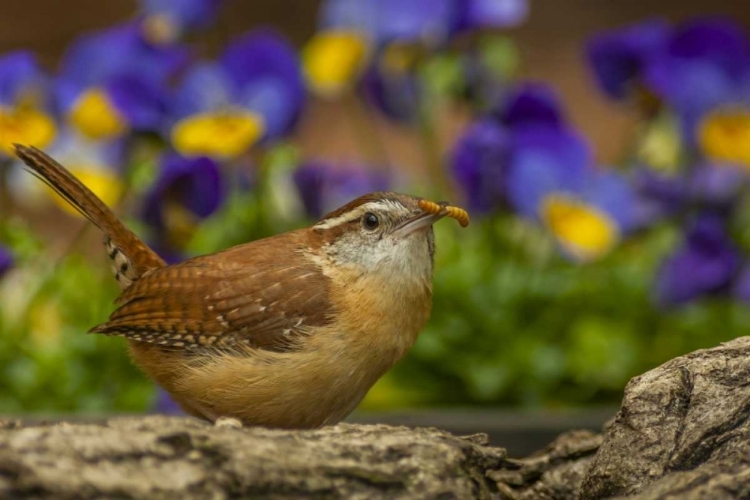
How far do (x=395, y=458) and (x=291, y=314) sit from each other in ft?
2.77

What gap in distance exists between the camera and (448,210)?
292 cm

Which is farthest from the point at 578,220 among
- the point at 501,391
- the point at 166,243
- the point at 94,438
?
the point at 94,438

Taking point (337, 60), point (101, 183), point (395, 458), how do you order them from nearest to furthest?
point (395, 458), point (101, 183), point (337, 60)

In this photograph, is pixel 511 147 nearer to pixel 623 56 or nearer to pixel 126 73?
pixel 623 56

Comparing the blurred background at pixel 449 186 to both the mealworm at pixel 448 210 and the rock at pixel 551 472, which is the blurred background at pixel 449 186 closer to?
the mealworm at pixel 448 210

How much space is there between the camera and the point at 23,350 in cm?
445

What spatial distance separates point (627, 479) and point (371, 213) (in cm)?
108

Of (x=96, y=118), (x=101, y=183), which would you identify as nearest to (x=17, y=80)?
(x=96, y=118)

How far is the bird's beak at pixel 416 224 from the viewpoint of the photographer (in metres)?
2.99

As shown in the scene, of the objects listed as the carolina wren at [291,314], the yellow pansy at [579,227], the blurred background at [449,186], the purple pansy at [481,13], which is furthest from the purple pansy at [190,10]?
the carolina wren at [291,314]

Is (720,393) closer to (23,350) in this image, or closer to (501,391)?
(501,391)

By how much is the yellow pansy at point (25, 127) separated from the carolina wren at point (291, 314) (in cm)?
159

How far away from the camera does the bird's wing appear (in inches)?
117

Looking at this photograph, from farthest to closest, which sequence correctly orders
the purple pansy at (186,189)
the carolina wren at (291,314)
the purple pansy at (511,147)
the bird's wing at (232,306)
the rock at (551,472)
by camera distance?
1. the purple pansy at (511,147)
2. the purple pansy at (186,189)
3. the bird's wing at (232,306)
4. the carolina wren at (291,314)
5. the rock at (551,472)
